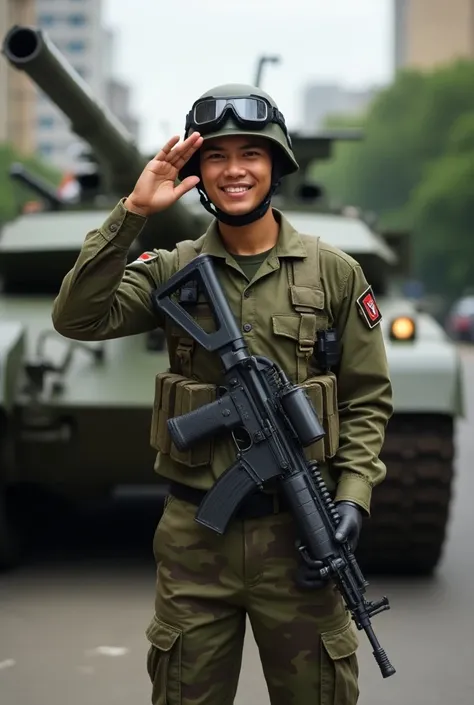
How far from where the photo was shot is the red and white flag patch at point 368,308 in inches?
140

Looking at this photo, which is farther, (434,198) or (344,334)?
(434,198)

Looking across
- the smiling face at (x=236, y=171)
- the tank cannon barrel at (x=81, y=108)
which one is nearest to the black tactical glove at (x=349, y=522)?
the smiling face at (x=236, y=171)

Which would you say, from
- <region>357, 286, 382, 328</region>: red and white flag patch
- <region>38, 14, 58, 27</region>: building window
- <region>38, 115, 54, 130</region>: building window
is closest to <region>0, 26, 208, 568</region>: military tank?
<region>357, 286, 382, 328</region>: red and white flag patch

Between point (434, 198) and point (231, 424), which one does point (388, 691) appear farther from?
point (434, 198)

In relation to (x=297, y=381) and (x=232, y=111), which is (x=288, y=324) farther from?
(x=232, y=111)

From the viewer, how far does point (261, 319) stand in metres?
3.52

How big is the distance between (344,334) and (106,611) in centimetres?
305

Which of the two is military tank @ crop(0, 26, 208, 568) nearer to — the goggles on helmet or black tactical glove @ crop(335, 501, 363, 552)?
the goggles on helmet

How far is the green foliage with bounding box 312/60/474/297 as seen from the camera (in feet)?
158

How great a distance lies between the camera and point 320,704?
3.44 m

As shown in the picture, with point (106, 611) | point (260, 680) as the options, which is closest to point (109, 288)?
point (260, 680)

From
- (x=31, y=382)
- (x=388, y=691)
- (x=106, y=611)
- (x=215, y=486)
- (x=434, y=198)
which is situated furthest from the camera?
(x=434, y=198)

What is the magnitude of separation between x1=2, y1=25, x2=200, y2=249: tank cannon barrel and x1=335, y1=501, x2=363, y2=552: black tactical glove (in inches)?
96.5

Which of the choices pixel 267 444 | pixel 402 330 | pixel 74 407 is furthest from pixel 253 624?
pixel 402 330
